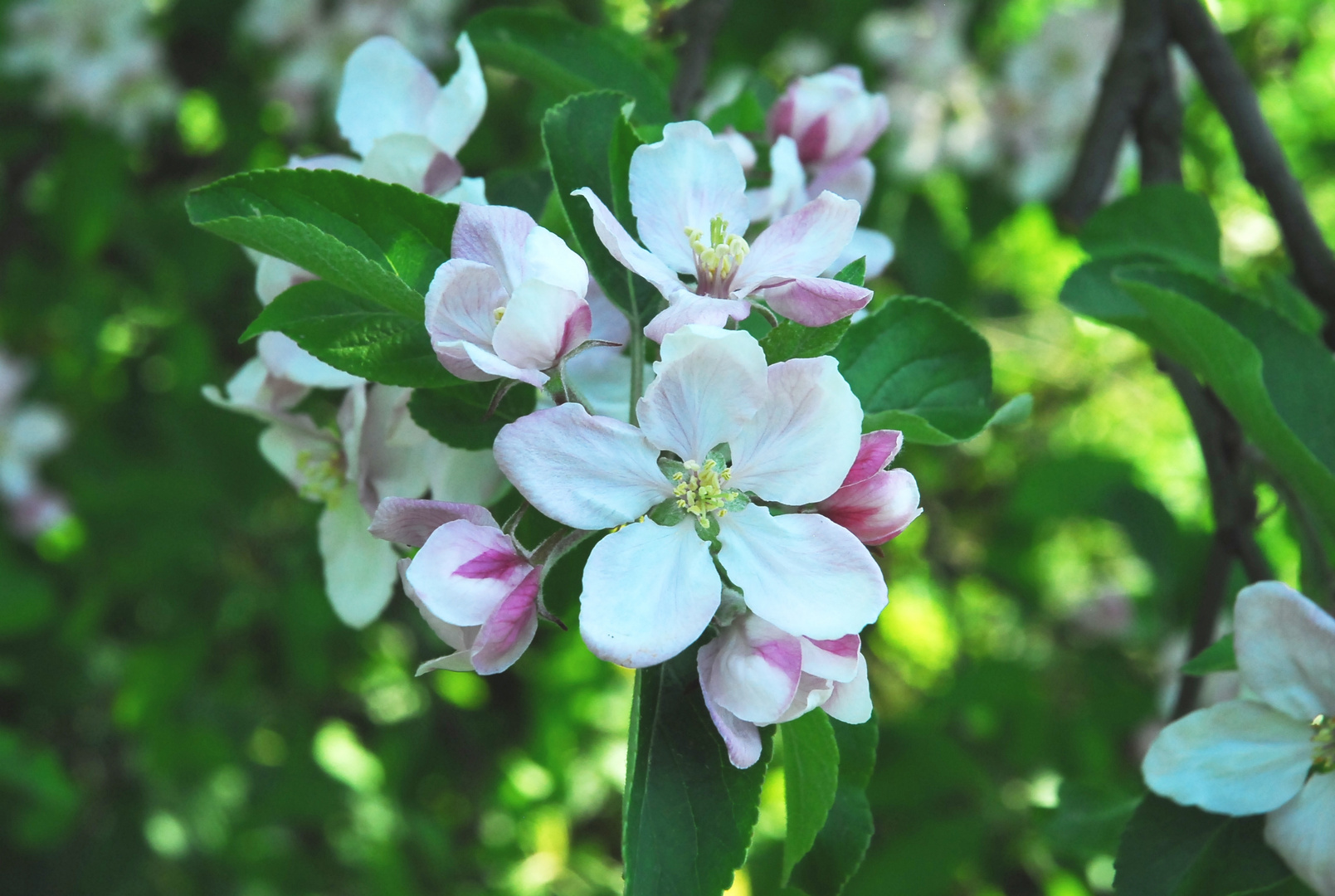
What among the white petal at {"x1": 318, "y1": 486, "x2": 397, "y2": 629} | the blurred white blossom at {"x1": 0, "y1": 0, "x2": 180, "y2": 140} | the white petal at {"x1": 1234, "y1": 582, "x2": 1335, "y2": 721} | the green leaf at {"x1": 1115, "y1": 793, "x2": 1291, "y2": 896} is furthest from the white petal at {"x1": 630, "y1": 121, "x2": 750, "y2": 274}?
the blurred white blossom at {"x1": 0, "y1": 0, "x2": 180, "y2": 140}

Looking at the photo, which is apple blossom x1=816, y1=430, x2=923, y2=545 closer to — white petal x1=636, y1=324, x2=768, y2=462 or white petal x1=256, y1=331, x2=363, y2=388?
white petal x1=636, y1=324, x2=768, y2=462

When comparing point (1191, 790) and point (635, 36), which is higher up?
point (635, 36)

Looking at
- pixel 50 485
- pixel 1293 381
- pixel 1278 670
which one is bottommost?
pixel 50 485

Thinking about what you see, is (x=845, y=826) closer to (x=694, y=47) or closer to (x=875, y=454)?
(x=875, y=454)

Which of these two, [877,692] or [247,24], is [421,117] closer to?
[247,24]

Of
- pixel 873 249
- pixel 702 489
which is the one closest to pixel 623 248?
pixel 702 489

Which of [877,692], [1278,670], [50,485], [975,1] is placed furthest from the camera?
[877,692]

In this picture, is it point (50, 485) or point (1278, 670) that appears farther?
point (50, 485)

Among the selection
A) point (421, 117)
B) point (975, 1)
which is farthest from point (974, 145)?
point (421, 117)
